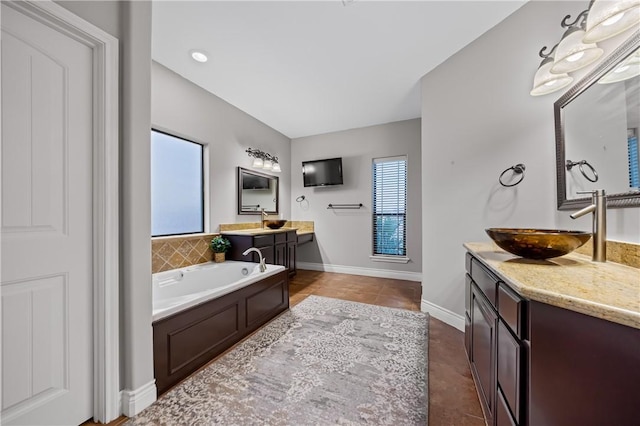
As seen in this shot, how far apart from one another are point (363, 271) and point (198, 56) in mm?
3825

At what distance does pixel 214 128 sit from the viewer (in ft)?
10.2

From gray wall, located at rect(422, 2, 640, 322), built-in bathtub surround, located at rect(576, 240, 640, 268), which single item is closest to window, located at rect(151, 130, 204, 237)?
gray wall, located at rect(422, 2, 640, 322)

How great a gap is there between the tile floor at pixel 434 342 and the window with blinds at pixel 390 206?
0.60 m

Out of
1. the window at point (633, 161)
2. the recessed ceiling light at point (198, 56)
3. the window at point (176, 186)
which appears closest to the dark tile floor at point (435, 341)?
the window at point (633, 161)

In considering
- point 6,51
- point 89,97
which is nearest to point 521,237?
point 89,97

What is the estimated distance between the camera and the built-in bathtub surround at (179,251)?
2414 mm

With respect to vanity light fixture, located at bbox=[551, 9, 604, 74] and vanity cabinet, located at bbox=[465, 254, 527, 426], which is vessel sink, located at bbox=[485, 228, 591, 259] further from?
vanity light fixture, located at bbox=[551, 9, 604, 74]

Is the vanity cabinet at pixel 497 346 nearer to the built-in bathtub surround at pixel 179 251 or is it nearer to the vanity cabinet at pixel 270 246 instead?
the vanity cabinet at pixel 270 246

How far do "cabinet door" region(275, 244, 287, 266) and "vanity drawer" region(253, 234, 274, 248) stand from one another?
0.60ft

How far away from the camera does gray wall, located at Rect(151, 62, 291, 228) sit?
2.52 metres

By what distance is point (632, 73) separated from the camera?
3.55ft

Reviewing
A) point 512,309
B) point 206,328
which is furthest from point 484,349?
point 206,328

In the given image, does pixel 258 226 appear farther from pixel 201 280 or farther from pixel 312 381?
pixel 312 381

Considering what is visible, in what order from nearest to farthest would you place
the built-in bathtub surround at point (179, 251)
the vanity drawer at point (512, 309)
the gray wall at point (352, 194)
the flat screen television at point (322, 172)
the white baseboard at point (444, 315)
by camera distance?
the vanity drawer at point (512, 309) < the white baseboard at point (444, 315) < the built-in bathtub surround at point (179, 251) < the gray wall at point (352, 194) < the flat screen television at point (322, 172)
